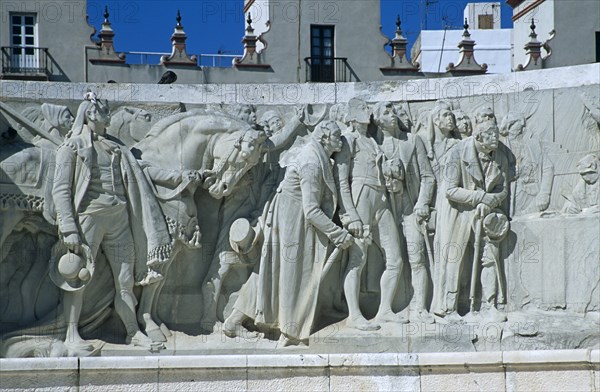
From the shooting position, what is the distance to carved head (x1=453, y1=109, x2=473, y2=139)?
51.9ft

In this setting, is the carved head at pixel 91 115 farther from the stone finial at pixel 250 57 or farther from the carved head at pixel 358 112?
the stone finial at pixel 250 57

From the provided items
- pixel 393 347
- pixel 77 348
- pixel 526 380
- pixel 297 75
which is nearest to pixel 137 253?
pixel 77 348

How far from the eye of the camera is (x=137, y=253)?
15.3 m

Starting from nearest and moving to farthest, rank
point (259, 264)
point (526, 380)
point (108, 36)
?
point (526, 380) < point (259, 264) < point (108, 36)

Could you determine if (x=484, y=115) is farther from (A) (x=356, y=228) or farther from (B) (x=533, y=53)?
(B) (x=533, y=53)

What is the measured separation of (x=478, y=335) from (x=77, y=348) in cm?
416

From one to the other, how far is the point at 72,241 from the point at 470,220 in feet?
13.7

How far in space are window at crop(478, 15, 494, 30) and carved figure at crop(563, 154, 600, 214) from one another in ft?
66.7

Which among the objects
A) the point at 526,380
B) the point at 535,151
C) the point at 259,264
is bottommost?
the point at 526,380

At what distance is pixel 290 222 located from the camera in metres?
15.5

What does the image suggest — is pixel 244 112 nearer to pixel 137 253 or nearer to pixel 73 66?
pixel 137 253

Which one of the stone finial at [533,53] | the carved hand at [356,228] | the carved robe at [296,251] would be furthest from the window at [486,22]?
the carved hand at [356,228]

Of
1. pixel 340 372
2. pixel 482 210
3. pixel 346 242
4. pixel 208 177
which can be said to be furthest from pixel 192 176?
pixel 482 210

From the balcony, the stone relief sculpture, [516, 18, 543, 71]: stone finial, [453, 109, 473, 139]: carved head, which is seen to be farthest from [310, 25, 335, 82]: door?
[453, 109, 473, 139]: carved head
